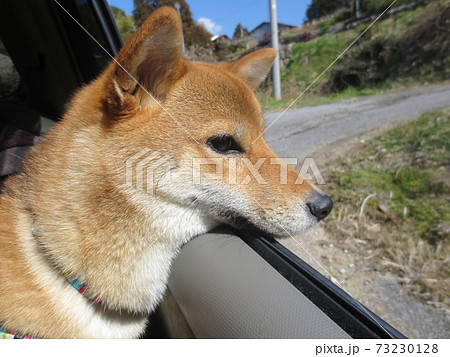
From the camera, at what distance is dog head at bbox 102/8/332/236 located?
47.4 inches

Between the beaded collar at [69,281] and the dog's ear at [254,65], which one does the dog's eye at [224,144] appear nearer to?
the dog's ear at [254,65]

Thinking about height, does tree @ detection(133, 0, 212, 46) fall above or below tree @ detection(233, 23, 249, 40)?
below

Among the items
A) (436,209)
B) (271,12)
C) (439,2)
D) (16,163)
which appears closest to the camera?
(16,163)

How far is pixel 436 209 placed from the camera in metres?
2.30

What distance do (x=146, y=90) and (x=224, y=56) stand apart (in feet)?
5.21

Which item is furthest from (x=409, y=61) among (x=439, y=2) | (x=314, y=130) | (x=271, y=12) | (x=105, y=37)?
(x=105, y=37)

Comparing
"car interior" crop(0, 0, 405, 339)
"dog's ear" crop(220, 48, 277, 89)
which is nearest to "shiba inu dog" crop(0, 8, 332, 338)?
"car interior" crop(0, 0, 405, 339)

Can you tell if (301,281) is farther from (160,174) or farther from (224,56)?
(224,56)

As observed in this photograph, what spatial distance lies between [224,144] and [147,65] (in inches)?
19.1

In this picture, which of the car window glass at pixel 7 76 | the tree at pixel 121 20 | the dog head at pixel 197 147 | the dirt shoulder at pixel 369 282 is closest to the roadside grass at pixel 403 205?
the dirt shoulder at pixel 369 282

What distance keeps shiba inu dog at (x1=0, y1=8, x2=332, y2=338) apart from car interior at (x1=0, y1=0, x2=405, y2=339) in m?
0.17

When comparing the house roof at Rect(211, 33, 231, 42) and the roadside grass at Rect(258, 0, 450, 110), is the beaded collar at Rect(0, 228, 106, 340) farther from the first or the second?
the roadside grass at Rect(258, 0, 450, 110)

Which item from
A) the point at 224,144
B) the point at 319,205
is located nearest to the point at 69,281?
the point at 224,144
